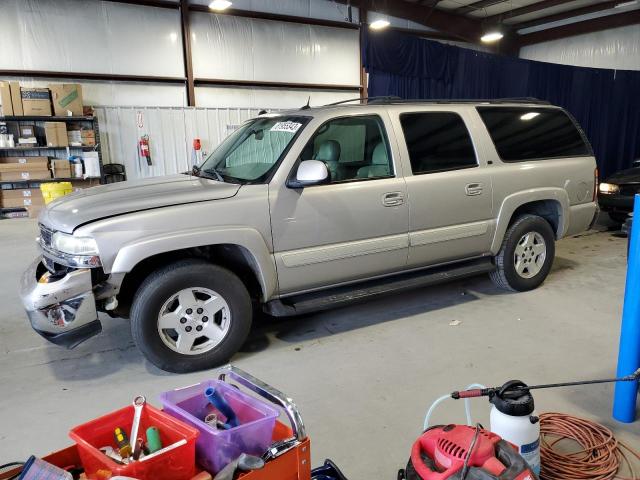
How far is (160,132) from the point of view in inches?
431

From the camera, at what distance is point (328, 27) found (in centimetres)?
1249

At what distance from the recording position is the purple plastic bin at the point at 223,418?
1.55 meters

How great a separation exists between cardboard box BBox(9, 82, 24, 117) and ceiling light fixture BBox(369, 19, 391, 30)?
8.00m

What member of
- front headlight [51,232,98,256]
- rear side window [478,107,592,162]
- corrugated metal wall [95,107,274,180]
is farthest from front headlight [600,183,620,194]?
corrugated metal wall [95,107,274,180]

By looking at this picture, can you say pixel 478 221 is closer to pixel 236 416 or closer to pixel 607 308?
pixel 607 308

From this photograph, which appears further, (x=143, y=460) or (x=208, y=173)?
(x=208, y=173)

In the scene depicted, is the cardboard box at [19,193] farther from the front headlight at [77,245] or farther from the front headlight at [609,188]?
the front headlight at [609,188]

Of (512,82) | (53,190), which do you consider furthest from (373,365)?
(512,82)

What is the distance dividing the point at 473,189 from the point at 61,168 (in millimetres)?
8821

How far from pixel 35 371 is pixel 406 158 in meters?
3.05

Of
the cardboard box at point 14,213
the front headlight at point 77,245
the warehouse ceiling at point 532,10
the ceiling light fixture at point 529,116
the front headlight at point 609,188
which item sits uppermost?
the warehouse ceiling at point 532,10

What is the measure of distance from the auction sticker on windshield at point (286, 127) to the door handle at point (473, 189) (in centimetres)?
151

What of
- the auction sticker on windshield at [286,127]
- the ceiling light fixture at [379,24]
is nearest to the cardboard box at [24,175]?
the auction sticker on windshield at [286,127]

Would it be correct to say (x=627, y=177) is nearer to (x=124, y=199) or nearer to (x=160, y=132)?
(x=124, y=199)
